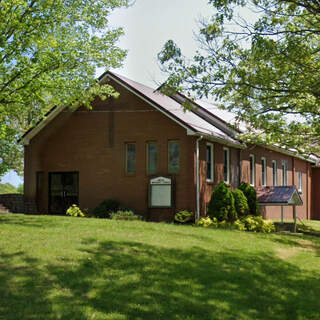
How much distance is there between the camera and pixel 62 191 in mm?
23281

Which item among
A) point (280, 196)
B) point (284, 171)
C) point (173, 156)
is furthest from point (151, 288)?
point (284, 171)

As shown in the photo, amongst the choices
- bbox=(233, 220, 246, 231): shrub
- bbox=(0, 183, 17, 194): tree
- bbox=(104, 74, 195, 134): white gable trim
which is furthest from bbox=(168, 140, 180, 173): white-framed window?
bbox=(0, 183, 17, 194): tree

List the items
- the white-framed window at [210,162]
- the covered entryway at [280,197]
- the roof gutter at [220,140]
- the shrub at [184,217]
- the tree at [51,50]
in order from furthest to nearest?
the white-framed window at [210,162] < the covered entryway at [280,197] < the roof gutter at [220,140] < the shrub at [184,217] < the tree at [51,50]

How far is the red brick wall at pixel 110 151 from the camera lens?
795 inches

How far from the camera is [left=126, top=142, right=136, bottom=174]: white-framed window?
70.1ft

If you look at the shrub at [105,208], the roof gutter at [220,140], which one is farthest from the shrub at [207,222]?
the shrub at [105,208]

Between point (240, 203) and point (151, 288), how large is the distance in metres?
12.6

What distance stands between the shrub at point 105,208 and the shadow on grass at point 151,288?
9213 millimetres

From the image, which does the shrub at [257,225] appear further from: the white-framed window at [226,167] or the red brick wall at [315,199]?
the red brick wall at [315,199]

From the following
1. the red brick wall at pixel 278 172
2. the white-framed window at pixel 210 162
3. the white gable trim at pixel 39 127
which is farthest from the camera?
the red brick wall at pixel 278 172

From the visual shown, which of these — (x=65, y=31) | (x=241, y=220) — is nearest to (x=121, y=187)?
(x=241, y=220)

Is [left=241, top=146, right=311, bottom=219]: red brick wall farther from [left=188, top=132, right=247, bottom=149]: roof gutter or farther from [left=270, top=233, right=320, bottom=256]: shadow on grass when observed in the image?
[left=270, top=233, right=320, bottom=256]: shadow on grass

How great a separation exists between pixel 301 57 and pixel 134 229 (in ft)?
24.5

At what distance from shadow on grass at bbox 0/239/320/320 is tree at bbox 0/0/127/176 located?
750 centimetres
